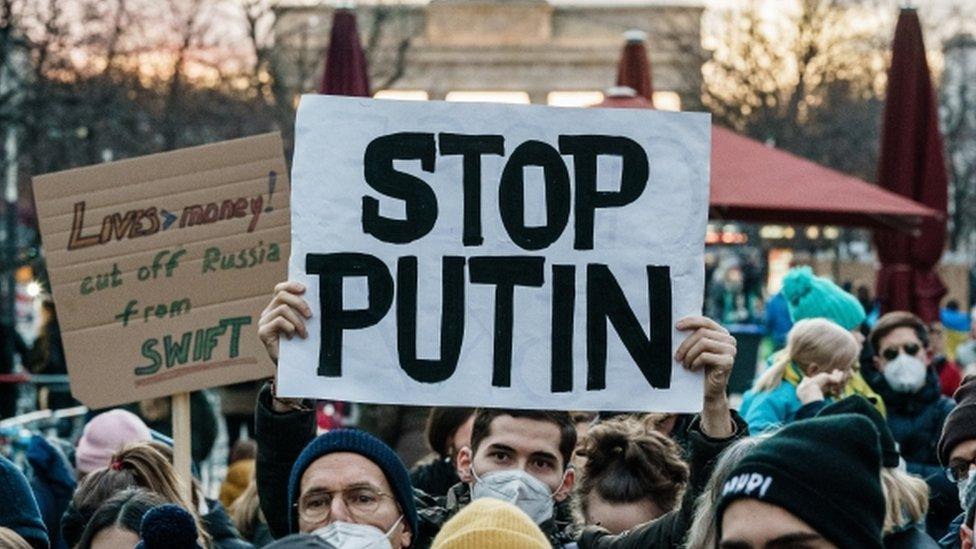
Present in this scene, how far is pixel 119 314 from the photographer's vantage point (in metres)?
7.89

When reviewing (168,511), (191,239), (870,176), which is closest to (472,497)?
(168,511)

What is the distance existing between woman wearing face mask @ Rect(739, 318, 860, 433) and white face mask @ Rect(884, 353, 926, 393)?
834 mm

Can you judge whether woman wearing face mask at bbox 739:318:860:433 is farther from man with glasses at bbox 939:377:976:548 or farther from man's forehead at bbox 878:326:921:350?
man with glasses at bbox 939:377:976:548

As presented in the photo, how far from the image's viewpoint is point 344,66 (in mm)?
14008

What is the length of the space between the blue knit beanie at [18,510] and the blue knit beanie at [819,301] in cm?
457

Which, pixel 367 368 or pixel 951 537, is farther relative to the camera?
pixel 951 537

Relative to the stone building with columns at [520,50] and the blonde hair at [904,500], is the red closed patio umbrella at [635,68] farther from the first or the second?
the stone building with columns at [520,50]

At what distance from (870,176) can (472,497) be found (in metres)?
51.1

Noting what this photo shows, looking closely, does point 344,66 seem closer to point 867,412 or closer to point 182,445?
point 182,445

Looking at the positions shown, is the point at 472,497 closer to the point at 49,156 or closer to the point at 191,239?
the point at 191,239

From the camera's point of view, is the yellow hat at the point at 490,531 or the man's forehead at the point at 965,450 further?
the man's forehead at the point at 965,450

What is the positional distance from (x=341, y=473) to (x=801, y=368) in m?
3.77

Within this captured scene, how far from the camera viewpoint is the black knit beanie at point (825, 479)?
4.03 meters

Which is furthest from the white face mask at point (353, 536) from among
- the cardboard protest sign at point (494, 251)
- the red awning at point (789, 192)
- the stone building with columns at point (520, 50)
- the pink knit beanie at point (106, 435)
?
the stone building with columns at point (520, 50)
